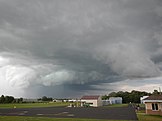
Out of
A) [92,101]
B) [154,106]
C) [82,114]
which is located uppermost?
[154,106]

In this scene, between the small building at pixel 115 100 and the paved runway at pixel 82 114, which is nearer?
the paved runway at pixel 82 114

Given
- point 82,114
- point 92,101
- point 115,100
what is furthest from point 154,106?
point 115,100

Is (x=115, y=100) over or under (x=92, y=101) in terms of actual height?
under

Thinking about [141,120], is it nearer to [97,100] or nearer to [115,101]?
[97,100]

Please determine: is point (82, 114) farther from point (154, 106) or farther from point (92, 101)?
point (92, 101)

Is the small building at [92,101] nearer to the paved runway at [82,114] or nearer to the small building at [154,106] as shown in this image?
the paved runway at [82,114]

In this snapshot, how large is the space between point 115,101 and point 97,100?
26228 mm

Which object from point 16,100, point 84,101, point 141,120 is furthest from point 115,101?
point 141,120

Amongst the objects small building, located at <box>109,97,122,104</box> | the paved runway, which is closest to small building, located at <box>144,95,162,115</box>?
the paved runway

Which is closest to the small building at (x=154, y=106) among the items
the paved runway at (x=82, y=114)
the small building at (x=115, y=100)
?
the paved runway at (x=82, y=114)

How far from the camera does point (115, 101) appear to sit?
387 feet

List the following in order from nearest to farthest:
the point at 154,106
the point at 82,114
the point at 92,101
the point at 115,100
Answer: the point at 154,106
the point at 82,114
the point at 92,101
the point at 115,100

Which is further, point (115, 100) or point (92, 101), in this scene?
point (115, 100)

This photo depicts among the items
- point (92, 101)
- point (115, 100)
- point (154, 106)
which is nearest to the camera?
point (154, 106)
